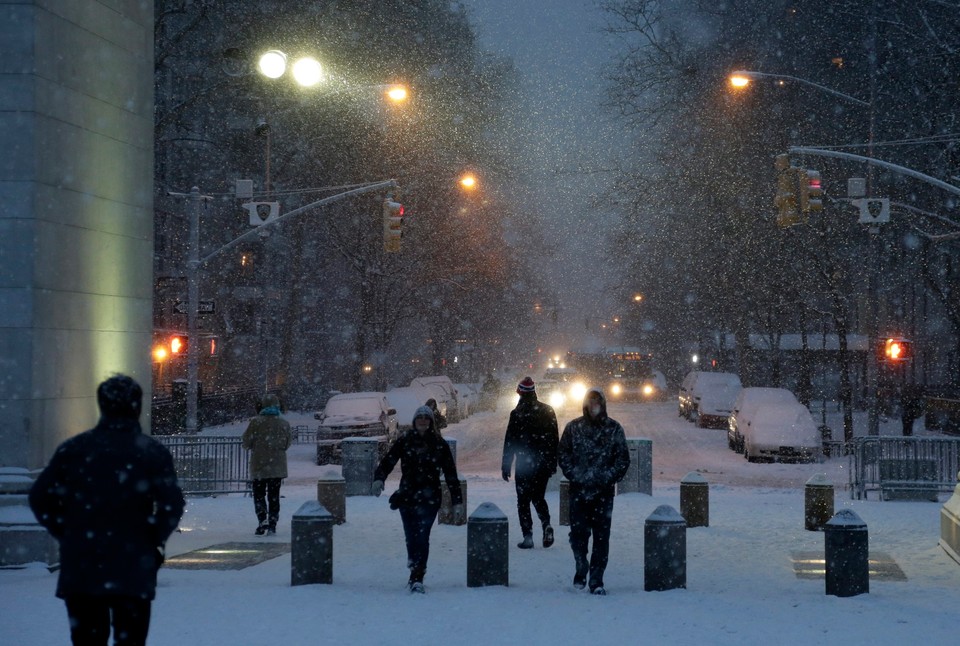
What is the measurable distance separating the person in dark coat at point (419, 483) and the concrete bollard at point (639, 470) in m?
8.64

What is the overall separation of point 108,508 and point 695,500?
35.5 feet

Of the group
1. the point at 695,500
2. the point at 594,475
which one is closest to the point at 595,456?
the point at 594,475

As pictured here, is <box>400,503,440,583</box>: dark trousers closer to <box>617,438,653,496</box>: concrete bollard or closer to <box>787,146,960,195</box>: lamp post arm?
<box>617,438,653,496</box>: concrete bollard

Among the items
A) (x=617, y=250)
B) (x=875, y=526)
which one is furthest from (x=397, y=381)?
(x=875, y=526)

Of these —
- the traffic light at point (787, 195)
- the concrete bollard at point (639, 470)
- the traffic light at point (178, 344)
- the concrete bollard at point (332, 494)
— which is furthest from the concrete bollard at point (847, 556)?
the traffic light at point (178, 344)

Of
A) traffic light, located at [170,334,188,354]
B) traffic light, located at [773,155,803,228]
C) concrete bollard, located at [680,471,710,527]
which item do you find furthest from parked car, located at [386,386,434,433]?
concrete bollard, located at [680,471,710,527]

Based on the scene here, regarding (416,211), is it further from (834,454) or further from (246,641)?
(246,641)

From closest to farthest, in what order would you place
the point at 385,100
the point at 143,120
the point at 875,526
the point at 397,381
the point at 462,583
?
1. the point at 462,583
2. the point at 143,120
3. the point at 875,526
4. the point at 385,100
5. the point at 397,381

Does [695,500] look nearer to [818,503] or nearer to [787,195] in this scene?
[818,503]

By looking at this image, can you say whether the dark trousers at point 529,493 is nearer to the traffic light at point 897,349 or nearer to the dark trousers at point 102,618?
the dark trousers at point 102,618

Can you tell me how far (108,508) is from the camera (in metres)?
5.44

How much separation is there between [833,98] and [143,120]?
24.4 metres

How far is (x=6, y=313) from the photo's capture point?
36.4ft

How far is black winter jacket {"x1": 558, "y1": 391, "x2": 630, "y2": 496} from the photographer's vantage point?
9.70 meters
